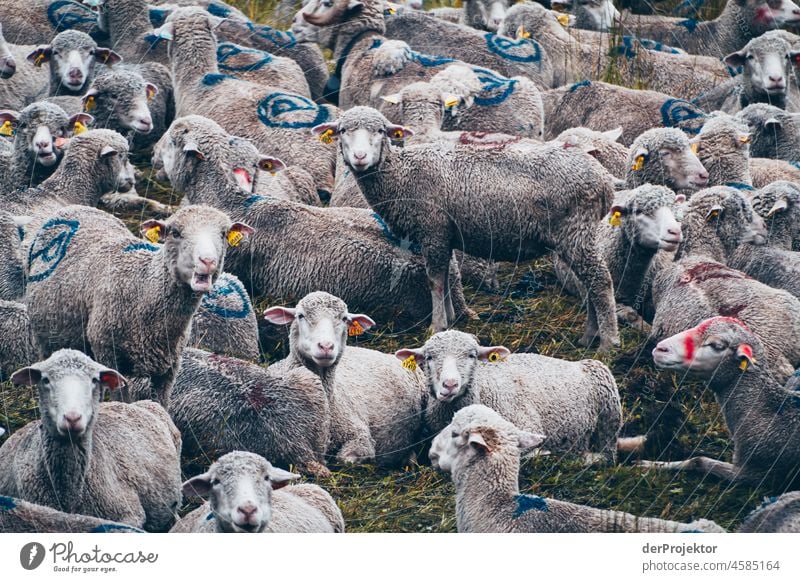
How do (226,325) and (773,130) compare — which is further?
(773,130)

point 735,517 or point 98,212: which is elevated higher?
point 98,212

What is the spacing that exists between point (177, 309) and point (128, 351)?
1.12ft

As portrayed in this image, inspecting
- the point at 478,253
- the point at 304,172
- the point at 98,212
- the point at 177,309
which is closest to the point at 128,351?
the point at 177,309

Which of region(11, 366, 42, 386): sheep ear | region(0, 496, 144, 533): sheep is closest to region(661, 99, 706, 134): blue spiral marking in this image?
region(11, 366, 42, 386): sheep ear

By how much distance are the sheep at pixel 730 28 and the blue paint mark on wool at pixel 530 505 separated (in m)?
7.64

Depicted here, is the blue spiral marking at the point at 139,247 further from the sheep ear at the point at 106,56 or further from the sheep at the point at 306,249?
the sheep ear at the point at 106,56

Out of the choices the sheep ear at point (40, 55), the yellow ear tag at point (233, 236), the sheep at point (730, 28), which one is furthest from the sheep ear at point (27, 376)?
the sheep at point (730, 28)

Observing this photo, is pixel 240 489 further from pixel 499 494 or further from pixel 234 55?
pixel 234 55

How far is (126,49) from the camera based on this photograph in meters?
12.8

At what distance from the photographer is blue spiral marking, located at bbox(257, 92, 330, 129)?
449 inches

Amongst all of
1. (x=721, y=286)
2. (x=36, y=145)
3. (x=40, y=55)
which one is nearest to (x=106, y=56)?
(x=40, y=55)

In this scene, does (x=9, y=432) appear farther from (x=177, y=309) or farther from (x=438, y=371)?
(x=438, y=371)

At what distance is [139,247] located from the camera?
8539 millimetres

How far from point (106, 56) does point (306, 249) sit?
127 inches
